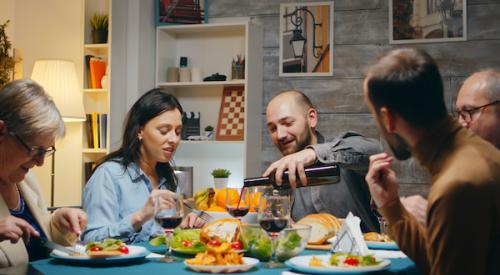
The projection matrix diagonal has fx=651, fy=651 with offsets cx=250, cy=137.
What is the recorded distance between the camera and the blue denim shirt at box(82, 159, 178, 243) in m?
2.85

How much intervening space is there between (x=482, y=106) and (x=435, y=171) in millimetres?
1498

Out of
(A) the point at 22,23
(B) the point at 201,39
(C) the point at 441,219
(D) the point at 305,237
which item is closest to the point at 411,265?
(D) the point at 305,237

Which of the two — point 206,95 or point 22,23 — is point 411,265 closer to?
point 206,95

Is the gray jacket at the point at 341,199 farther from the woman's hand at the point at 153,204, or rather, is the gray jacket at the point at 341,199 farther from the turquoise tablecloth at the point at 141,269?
the turquoise tablecloth at the point at 141,269

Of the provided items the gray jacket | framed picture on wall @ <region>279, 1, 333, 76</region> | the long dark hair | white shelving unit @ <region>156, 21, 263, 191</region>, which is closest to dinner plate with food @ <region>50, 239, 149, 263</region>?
the long dark hair

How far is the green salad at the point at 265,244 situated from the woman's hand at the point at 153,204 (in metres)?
0.25

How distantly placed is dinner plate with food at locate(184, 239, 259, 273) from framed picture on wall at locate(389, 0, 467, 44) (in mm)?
3398

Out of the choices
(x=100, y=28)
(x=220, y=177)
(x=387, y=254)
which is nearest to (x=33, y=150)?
(x=387, y=254)

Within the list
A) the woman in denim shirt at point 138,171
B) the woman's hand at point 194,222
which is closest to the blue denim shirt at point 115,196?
the woman in denim shirt at point 138,171

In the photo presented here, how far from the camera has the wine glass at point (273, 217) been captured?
1.94 metres

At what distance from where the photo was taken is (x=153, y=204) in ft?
7.48

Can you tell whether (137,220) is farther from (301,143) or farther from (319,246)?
(301,143)

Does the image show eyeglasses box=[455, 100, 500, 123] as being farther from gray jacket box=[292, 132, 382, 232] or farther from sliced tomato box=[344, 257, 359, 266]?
sliced tomato box=[344, 257, 359, 266]

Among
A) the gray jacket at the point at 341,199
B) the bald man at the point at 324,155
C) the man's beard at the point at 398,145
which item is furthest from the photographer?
the gray jacket at the point at 341,199
